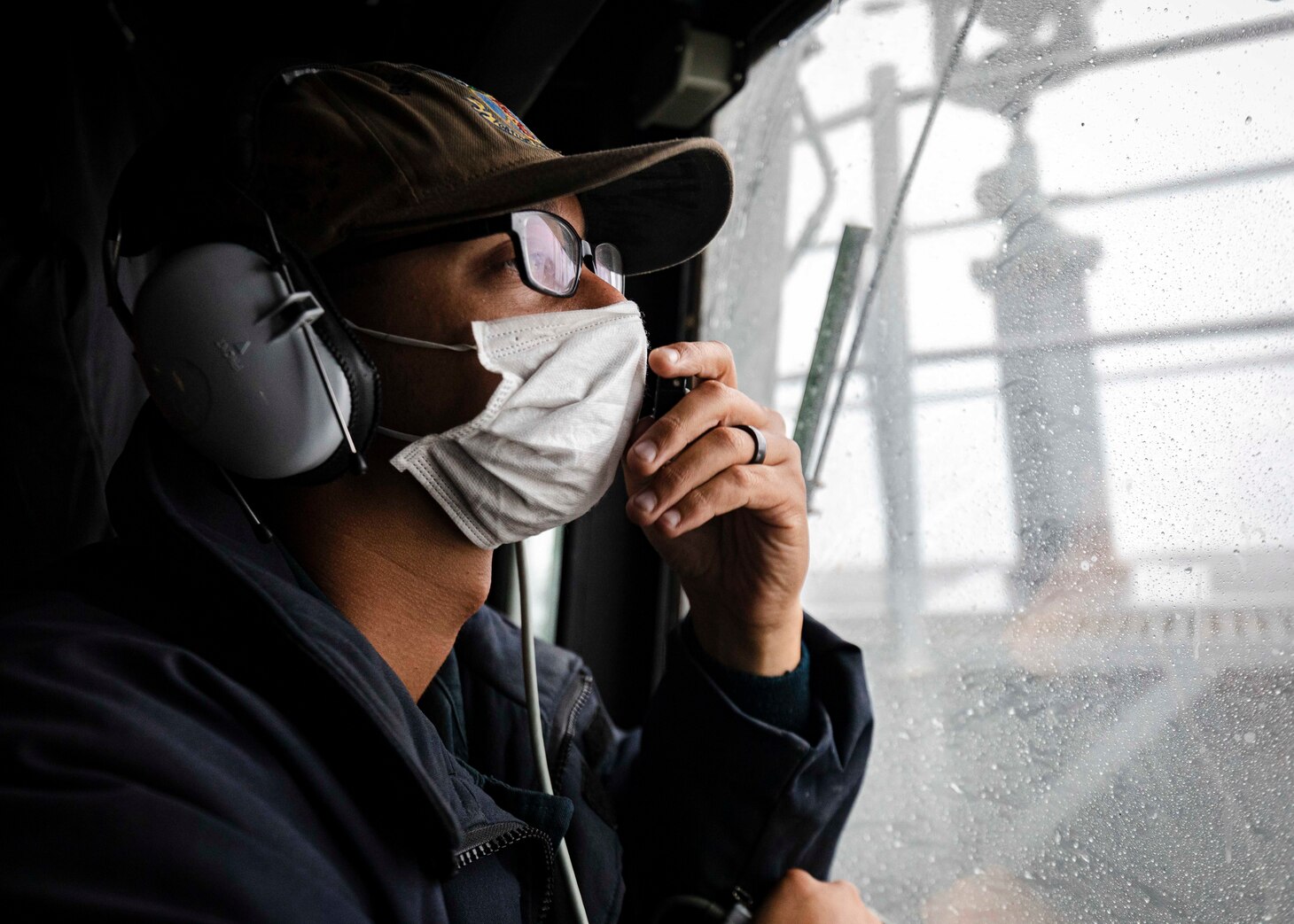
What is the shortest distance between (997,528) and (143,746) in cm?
99

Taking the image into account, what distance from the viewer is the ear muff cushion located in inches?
33.8

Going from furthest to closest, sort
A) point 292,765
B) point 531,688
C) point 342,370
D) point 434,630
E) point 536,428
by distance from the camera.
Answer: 1. point 531,688
2. point 434,630
3. point 536,428
4. point 342,370
5. point 292,765

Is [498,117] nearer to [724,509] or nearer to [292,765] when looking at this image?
[724,509]

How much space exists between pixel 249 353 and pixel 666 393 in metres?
0.45

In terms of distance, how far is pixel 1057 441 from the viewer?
106cm

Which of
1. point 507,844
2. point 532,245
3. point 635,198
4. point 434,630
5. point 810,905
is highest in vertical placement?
point 635,198

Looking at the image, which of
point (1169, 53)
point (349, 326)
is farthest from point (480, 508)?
point (1169, 53)

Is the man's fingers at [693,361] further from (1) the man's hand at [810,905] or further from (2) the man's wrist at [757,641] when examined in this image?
(1) the man's hand at [810,905]

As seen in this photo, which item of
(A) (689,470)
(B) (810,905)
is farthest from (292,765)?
(B) (810,905)

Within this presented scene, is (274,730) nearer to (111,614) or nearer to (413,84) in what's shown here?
(111,614)

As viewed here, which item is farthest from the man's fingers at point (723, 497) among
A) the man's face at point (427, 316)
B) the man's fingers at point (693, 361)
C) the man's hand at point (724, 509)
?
the man's face at point (427, 316)

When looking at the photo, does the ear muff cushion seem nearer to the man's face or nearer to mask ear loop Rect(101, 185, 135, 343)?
the man's face

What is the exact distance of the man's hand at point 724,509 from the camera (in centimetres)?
98

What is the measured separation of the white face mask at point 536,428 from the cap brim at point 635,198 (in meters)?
0.13
